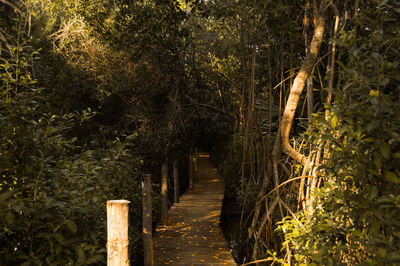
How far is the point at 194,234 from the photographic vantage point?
7.45m

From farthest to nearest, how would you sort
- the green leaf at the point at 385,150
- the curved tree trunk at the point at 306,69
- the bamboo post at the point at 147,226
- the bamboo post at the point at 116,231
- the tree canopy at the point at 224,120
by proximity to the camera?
the bamboo post at the point at 147,226 < the curved tree trunk at the point at 306,69 < the bamboo post at the point at 116,231 < the tree canopy at the point at 224,120 < the green leaf at the point at 385,150

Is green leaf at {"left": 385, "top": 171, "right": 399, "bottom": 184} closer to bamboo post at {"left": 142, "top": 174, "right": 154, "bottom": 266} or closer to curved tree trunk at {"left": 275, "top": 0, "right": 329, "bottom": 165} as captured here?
curved tree trunk at {"left": 275, "top": 0, "right": 329, "bottom": 165}

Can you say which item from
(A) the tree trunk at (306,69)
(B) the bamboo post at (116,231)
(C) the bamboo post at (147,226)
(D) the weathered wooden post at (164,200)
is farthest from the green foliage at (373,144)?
(D) the weathered wooden post at (164,200)

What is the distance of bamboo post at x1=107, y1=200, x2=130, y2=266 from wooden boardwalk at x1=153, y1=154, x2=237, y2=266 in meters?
3.58

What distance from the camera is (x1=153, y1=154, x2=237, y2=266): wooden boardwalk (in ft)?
19.9

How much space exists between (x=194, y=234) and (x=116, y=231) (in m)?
5.23

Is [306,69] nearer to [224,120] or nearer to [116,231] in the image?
[116,231]

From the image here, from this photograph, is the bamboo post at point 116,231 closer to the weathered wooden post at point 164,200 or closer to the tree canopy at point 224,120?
the tree canopy at point 224,120

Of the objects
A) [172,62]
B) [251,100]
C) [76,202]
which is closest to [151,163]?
[172,62]

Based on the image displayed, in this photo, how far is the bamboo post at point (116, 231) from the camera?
244cm

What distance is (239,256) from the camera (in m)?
7.45

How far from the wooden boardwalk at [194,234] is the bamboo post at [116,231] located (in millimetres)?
3575

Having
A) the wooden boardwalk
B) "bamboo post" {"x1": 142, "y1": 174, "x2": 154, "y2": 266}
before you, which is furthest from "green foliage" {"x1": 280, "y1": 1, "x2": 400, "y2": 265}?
the wooden boardwalk

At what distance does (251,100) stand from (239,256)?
4.20 m
